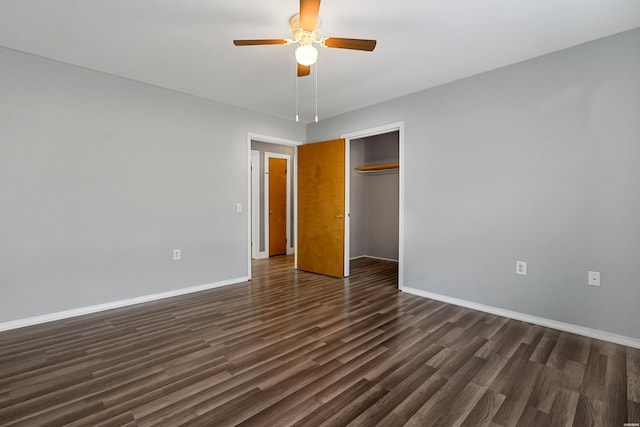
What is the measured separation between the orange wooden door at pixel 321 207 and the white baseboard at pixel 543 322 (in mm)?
1483

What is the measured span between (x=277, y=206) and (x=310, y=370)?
461cm

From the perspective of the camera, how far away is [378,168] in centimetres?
565

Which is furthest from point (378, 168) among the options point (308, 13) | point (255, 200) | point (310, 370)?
point (310, 370)

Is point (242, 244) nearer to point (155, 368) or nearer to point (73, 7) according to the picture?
point (155, 368)

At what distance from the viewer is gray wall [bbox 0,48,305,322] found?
2699 millimetres

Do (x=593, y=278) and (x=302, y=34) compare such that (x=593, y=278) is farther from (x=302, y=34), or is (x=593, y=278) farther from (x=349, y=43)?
(x=302, y=34)

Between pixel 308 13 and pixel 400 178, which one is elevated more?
pixel 308 13

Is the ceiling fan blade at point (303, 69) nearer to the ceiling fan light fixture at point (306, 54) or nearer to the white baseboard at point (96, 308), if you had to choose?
the ceiling fan light fixture at point (306, 54)

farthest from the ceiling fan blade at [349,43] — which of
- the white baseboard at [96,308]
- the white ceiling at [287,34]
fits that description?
the white baseboard at [96,308]

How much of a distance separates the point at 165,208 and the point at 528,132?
160 inches

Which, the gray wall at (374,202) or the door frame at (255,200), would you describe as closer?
the gray wall at (374,202)

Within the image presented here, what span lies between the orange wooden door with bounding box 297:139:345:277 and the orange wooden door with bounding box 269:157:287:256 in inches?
55.0

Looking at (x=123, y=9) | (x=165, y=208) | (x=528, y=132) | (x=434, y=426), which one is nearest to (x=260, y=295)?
(x=165, y=208)

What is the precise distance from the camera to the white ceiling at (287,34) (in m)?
2.09
